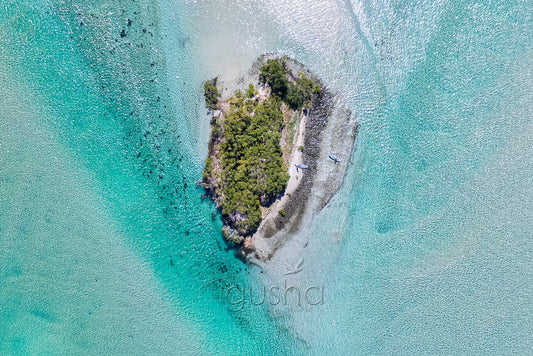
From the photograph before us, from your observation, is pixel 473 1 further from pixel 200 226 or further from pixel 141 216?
pixel 141 216

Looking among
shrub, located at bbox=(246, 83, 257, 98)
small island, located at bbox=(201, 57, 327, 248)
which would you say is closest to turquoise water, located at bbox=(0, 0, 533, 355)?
small island, located at bbox=(201, 57, 327, 248)

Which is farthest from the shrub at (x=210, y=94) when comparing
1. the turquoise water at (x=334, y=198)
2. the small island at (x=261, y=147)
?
the turquoise water at (x=334, y=198)

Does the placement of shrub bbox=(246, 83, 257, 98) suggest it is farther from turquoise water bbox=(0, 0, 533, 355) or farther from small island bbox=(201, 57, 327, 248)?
turquoise water bbox=(0, 0, 533, 355)

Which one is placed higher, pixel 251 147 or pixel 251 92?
pixel 251 92

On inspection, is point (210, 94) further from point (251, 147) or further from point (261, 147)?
point (261, 147)

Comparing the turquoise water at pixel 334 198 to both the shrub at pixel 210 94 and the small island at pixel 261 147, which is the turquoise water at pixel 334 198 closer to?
the shrub at pixel 210 94

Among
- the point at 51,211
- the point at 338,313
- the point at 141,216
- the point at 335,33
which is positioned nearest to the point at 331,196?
the point at 338,313

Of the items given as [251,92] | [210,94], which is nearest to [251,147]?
[251,92]
